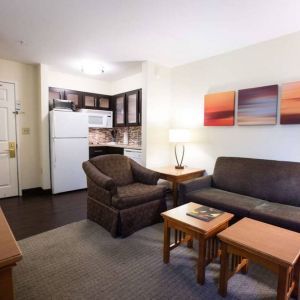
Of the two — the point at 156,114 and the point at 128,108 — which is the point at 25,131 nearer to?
the point at 128,108

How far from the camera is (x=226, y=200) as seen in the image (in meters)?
2.54

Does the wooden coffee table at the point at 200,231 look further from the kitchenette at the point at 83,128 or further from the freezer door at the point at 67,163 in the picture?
the freezer door at the point at 67,163

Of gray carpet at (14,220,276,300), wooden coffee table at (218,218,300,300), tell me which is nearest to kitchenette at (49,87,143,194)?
gray carpet at (14,220,276,300)

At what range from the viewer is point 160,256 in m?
2.15

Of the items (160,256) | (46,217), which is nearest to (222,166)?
(160,256)

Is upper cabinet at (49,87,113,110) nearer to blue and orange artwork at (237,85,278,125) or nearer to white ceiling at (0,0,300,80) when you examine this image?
white ceiling at (0,0,300,80)

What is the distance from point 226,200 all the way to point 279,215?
0.57 metres

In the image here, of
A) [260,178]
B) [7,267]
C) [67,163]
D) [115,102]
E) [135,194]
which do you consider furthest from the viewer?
[115,102]

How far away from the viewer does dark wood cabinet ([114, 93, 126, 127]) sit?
4996 mm

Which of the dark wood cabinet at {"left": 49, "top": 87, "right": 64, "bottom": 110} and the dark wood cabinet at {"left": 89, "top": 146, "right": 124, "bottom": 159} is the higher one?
the dark wood cabinet at {"left": 49, "top": 87, "right": 64, "bottom": 110}

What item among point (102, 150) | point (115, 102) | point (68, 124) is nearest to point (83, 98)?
point (115, 102)

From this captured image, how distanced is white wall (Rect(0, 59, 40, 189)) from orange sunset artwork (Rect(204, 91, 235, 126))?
10.8 feet

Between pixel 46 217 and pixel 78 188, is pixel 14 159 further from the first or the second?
pixel 46 217

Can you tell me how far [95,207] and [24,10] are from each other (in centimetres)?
239
